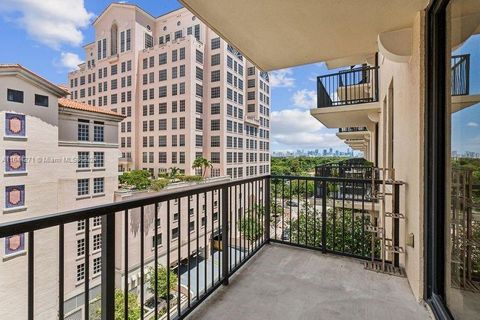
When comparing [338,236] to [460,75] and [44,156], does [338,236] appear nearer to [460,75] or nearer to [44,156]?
[460,75]

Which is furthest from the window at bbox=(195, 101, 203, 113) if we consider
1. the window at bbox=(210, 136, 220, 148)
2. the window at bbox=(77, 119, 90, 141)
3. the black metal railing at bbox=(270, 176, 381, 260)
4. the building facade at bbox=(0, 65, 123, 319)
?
the black metal railing at bbox=(270, 176, 381, 260)

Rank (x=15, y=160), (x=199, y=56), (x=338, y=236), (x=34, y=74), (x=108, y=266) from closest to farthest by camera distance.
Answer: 1. (x=108, y=266)
2. (x=338, y=236)
3. (x=34, y=74)
4. (x=15, y=160)
5. (x=199, y=56)

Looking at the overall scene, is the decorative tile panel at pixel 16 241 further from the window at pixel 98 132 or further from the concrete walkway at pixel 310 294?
the window at pixel 98 132

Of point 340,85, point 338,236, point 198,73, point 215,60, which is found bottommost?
point 338,236

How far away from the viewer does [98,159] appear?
17344 millimetres

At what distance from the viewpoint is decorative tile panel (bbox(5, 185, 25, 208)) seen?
12570 mm

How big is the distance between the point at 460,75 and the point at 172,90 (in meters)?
32.1

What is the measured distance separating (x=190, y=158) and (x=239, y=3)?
→ 90.2 ft

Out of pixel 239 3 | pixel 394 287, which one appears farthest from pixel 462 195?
pixel 239 3

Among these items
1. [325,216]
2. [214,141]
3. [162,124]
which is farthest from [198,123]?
[325,216]

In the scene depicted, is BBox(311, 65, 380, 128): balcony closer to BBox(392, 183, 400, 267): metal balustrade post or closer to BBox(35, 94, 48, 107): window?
BBox(392, 183, 400, 267): metal balustrade post

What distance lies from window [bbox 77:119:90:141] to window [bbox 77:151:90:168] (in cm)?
116

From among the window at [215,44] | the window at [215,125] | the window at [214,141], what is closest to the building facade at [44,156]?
the window at [214,141]

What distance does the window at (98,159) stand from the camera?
56.5 ft
